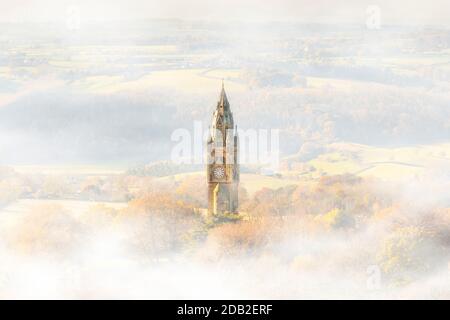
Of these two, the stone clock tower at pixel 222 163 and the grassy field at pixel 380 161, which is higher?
the stone clock tower at pixel 222 163

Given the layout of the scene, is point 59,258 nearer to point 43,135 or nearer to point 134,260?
point 134,260

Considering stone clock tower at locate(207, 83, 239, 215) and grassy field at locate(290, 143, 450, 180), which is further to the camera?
grassy field at locate(290, 143, 450, 180)

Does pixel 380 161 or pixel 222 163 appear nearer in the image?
pixel 222 163

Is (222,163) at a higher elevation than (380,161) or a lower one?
higher

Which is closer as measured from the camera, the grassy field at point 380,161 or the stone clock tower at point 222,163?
the stone clock tower at point 222,163

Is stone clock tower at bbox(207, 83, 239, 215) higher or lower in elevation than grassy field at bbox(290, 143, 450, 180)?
higher

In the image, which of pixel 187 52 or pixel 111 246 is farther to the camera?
Answer: pixel 187 52

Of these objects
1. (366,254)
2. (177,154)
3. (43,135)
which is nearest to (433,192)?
(366,254)
